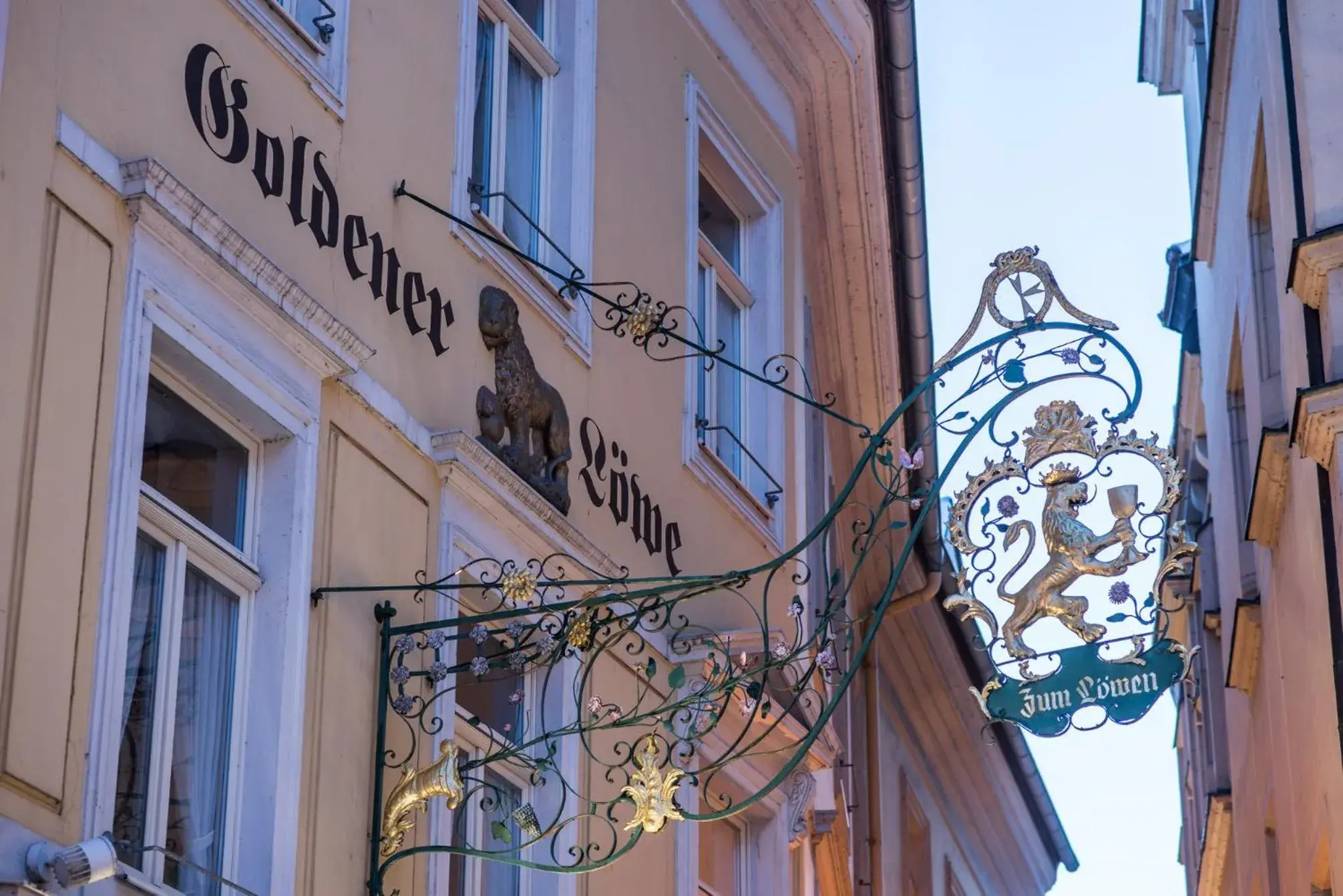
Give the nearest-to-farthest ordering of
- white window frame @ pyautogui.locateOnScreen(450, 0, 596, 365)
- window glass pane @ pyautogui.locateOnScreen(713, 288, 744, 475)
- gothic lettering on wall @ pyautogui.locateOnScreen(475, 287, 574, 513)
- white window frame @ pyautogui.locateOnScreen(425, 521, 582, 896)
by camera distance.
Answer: white window frame @ pyautogui.locateOnScreen(425, 521, 582, 896) < gothic lettering on wall @ pyautogui.locateOnScreen(475, 287, 574, 513) < white window frame @ pyautogui.locateOnScreen(450, 0, 596, 365) < window glass pane @ pyautogui.locateOnScreen(713, 288, 744, 475)

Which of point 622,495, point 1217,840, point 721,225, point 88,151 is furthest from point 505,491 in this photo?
point 1217,840

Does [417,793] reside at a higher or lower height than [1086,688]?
lower

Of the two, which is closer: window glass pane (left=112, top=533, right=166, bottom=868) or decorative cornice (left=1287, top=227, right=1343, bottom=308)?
window glass pane (left=112, top=533, right=166, bottom=868)

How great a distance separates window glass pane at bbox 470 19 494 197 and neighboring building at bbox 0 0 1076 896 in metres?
0.02

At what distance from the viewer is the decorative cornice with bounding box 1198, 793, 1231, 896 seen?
63.2 ft

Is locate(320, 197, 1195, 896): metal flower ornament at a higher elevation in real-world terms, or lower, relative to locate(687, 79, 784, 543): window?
lower

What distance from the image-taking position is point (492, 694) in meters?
9.27

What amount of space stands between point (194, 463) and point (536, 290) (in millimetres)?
2734

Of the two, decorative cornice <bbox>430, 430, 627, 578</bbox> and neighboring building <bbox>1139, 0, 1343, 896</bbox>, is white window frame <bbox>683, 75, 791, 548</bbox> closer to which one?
decorative cornice <bbox>430, 430, 627, 578</bbox>

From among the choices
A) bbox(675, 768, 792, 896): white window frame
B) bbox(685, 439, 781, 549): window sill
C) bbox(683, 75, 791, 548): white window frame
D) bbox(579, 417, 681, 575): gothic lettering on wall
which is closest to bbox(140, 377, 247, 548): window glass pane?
bbox(579, 417, 681, 575): gothic lettering on wall

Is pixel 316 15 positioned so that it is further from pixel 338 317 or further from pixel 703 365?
pixel 703 365

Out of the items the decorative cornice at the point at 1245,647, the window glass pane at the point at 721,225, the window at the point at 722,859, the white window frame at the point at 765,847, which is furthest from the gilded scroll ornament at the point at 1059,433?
the decorative cornice at the point at 1245,647

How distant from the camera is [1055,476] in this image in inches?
315

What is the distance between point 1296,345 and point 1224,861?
904 cm
